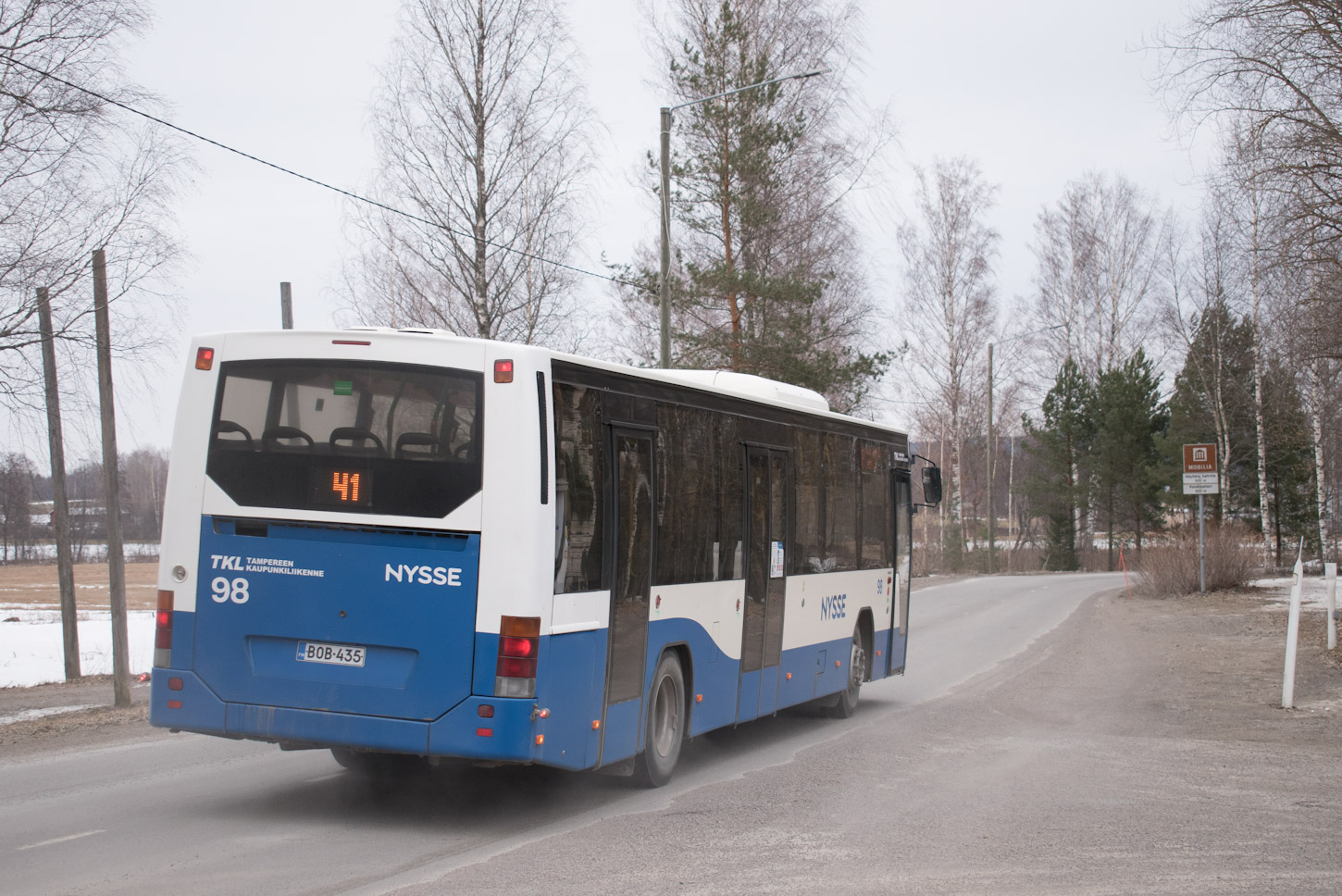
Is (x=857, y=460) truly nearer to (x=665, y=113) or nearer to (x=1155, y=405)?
(x=665, y=113)

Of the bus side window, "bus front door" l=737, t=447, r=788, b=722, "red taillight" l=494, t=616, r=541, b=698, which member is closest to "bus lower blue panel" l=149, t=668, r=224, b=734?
"red taillight" l=494, t=616, r=541, b=698

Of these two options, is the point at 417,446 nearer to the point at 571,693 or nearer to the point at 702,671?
the point at 571,693

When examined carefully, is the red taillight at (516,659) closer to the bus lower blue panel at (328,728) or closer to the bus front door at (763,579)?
the bus lower blue panel at (328,728)

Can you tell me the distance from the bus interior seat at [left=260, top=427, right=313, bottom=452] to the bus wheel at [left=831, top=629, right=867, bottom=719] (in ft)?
22.9

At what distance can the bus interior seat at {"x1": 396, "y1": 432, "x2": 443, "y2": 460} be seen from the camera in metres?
7.16

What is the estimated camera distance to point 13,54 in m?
13.0

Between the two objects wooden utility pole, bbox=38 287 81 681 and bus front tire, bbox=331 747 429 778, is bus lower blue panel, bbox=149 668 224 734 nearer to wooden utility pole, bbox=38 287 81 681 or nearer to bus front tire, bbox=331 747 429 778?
bus front tire, bbox=331 747 429 778

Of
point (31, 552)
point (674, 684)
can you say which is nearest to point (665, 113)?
point (674, 684)

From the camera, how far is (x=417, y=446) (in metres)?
7.18

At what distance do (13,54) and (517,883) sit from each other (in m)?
11.0

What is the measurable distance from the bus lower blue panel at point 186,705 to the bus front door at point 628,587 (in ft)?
7.39

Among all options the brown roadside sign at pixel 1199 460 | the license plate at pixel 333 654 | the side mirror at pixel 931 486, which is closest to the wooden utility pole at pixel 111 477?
the license plate at pixel 333 654

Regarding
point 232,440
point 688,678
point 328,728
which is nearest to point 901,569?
point 688,678

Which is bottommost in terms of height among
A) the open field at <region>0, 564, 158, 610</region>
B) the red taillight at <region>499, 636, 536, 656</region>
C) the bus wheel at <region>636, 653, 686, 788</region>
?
the open field at <region>0, 564, 158, 610</region>
